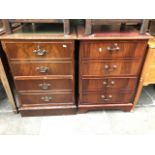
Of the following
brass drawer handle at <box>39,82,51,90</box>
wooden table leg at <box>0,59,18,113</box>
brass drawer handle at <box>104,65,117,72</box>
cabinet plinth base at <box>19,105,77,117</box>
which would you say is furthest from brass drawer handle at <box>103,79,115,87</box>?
wooden table leg at <box>0,59,18,113</box>

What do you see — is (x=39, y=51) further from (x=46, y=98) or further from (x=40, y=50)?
(x=46, y=98)

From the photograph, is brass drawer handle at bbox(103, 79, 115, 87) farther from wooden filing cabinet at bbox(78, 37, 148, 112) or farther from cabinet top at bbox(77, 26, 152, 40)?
cabinet top at bbox(77, 26, 152, 40)

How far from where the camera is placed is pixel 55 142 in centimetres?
128

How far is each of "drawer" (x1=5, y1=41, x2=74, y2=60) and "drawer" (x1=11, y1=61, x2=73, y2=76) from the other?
0.05 metres

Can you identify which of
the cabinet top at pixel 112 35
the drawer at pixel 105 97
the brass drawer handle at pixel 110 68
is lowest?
the drawer at pixel 105 97

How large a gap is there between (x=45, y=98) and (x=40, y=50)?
1.48 feet

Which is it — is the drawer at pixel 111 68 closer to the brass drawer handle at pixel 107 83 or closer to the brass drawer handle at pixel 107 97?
the brass drawer handle at pixel 107 83

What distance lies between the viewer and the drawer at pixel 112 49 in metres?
1.13

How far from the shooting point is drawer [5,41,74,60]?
109 cm

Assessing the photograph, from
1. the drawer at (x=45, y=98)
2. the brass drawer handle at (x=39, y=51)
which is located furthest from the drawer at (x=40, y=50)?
the drawer at (x=45, y=98)

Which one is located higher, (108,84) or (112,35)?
(112,35)

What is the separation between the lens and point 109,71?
1265mm

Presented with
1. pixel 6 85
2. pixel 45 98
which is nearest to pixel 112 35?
pixel 45 98

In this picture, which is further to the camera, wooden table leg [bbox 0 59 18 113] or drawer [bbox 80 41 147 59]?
wooden table leg [bbox 0 59 18 113]
